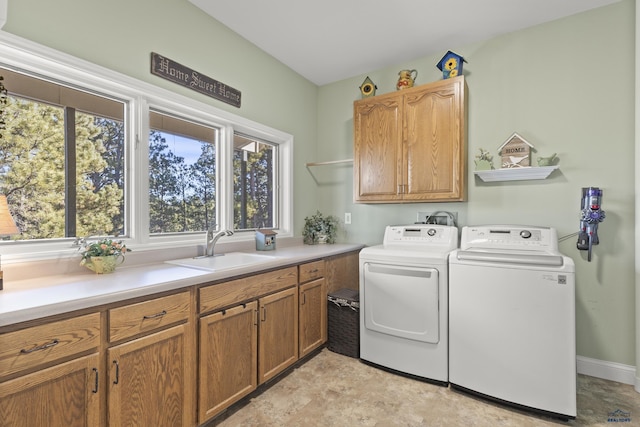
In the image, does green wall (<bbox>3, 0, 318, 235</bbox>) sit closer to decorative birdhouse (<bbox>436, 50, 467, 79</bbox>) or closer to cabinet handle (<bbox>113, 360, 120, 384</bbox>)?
decorative birdhouse (<bbox>436, 50, 467, 79</bbox>)

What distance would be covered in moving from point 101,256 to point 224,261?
28.8 inches

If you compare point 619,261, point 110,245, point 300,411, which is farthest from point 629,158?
point 110,245

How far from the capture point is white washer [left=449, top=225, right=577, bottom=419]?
1759mm

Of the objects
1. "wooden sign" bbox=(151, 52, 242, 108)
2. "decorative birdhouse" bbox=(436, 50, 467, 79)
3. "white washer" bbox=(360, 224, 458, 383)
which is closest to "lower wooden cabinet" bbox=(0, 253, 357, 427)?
"white washer" bbox=(360, 224, 458, 383)

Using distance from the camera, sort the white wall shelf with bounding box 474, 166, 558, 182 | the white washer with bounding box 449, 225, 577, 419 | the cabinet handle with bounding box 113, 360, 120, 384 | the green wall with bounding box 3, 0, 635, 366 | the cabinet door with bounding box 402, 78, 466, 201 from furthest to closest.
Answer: the cabinet door with bounding box 402, 78, 466, 201, the white wall shelf with bounding box 474, 166, 558, 182, the green wall with bounding box 3, 0, 635, 366, the white washer with bounding box 449, 225, 577, 419, the cabinet handle with bounding box 113, 360, 120, 384

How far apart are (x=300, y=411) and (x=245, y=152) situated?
207 centimetres

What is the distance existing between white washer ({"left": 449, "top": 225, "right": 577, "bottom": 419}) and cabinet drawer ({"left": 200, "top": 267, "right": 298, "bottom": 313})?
112cm

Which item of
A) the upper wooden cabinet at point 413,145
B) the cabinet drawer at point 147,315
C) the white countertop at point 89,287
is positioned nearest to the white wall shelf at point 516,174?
the upper wooden cabinet at point 413,145

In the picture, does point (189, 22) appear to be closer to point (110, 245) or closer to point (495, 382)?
point (110, 245)

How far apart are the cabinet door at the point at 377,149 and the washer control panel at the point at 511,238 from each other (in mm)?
672

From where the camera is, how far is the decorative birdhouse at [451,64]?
2602mm

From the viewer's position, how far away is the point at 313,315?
2527mm

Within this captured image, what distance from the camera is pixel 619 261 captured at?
7.29 ft

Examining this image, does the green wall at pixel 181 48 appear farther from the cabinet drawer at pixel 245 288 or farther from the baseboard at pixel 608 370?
the baseboard at pixel 608 370
